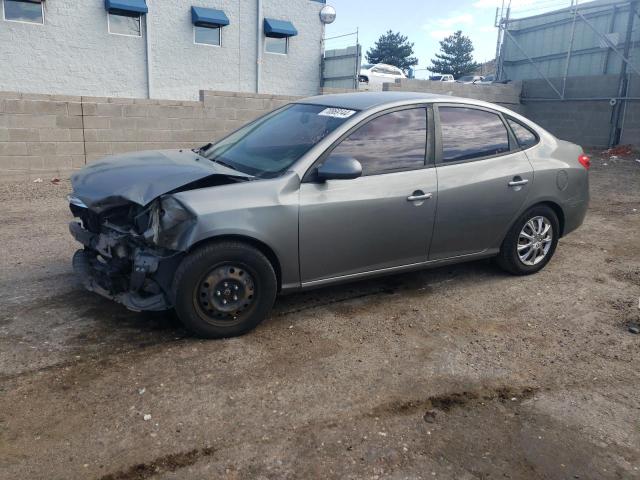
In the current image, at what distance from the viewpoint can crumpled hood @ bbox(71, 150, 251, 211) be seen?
146 inches

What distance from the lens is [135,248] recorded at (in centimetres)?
385

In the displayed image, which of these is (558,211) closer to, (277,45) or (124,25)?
(124,25)

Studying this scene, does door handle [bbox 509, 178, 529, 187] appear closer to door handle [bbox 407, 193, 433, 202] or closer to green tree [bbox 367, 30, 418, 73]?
door handle [bbox 407, 193, 433, 202]

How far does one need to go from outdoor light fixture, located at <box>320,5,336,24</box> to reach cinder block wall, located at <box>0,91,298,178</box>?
10.5 m

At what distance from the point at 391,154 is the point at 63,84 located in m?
14.9

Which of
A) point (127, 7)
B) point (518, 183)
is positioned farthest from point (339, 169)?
point (127, 7)

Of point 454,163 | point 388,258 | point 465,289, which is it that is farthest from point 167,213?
point 465,289

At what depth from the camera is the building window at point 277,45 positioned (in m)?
19.8

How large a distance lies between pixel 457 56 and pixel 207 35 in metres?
49.2

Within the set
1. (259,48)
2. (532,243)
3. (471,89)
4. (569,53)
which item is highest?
(259,48)

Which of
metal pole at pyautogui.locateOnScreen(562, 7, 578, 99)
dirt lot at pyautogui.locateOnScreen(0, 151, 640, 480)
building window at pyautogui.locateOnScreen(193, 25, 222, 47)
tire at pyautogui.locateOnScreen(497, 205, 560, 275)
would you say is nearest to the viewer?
dirt lot at pyautogui.locateOnScreen(0, 151, 640, 480)

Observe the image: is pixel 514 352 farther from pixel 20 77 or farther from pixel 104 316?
pixel 20 77

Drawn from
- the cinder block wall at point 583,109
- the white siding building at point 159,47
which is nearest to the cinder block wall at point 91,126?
the white siding building at point 159,47

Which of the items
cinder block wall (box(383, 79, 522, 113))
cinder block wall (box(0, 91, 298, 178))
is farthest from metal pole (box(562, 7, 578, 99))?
cinder block wall (box(0, 91, 298, 178))
